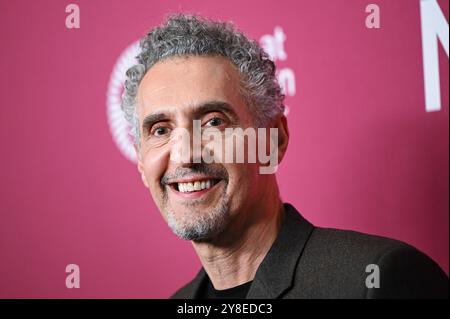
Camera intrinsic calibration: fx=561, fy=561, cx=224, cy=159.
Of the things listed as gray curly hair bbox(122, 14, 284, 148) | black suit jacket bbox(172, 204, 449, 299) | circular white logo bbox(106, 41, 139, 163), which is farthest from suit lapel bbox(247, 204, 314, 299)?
circular white logo bbox(106, 41, 139, 163)

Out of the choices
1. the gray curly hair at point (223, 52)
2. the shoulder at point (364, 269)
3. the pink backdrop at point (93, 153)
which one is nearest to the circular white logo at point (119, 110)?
the pink backdrop at point (93, 153)

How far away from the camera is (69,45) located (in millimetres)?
1882

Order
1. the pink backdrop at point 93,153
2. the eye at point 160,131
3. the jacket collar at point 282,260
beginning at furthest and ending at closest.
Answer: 1. the pink backdrop at point 93,153
2. the eye at point 160,131
3. the jacket collar at point 282,260

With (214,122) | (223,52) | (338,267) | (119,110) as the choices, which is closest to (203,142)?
(214,122)

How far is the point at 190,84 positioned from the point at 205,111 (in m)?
0.07

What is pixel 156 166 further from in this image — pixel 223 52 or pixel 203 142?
pixel 223 52

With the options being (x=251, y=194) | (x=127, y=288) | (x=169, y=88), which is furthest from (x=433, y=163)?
(x=127, y=288)

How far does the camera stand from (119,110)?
183 cm

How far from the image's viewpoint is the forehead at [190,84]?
1.25 metres

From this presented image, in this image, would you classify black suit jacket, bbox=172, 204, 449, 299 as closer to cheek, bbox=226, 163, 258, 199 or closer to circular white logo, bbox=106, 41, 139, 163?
cheek, bbox=226, 163, 258, 199

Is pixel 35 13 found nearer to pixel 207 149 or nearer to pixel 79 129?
pixel 79 129

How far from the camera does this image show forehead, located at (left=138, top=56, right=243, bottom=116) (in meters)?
1.25

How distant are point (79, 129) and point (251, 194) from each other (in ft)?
2.71

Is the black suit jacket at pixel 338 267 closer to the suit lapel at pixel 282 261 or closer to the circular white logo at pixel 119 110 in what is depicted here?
the suit lapel at pixel 282 261
